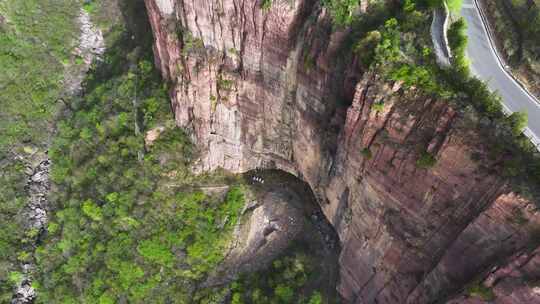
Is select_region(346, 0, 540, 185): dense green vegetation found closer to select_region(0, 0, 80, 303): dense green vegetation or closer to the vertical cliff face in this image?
the vertical cliff face

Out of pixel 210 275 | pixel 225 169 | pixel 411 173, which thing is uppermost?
pixel 411 173

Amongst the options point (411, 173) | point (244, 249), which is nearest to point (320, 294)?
point (244, 249)

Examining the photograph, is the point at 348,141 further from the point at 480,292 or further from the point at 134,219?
the point at 134,219

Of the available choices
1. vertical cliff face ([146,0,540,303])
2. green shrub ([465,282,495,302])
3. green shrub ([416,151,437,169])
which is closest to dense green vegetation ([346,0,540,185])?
green shrub ([416,151,437,169])

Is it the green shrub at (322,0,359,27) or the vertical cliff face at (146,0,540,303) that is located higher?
the green shrub at (322,0,359,27)

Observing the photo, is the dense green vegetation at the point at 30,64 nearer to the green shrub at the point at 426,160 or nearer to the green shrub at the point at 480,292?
the green shrub at the point at 426,160

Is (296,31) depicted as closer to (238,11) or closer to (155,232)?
(238,11)

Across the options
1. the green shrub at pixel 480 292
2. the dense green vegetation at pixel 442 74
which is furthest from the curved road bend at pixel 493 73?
the green shrub at pixel 480 292
